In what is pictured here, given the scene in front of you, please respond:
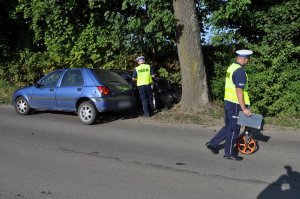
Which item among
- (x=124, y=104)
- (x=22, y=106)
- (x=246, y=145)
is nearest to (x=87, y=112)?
(x=124, y=104)

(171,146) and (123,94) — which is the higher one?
(123,94)

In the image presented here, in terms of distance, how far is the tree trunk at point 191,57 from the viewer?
42.4 feet

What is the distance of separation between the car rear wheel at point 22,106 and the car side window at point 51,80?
0.92 meters

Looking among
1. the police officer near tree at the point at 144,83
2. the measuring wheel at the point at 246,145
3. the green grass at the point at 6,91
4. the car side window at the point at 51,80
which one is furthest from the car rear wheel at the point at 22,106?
the measuring wheel at the point at 246,145

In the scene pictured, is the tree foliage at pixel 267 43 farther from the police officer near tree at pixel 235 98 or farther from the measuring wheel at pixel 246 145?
the police officer near tree at pixel 235 98

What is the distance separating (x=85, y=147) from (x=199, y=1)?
722 cm

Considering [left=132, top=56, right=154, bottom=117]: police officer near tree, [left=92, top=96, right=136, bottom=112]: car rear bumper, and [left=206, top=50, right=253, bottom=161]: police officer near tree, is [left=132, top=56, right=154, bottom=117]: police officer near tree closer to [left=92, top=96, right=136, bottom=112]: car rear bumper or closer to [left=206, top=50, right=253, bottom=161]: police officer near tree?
[left=92, top=96, right=136, bottom=112]: car rear bumper

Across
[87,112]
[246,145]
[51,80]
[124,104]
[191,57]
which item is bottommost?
[246,145]

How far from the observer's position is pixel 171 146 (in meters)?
9.06

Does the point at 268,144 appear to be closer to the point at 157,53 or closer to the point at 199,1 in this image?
the point at 199,1

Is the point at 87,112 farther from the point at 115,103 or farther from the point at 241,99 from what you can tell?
the point at 241,99

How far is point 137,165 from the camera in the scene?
300 inches

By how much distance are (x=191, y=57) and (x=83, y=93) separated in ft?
10.7

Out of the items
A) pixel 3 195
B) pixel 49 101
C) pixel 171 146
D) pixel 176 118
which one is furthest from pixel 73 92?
pixel 3 195
